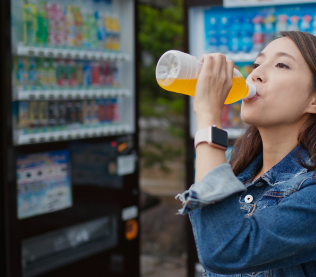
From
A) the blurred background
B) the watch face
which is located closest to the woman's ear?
the watch face

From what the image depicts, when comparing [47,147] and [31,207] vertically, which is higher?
[47,147]

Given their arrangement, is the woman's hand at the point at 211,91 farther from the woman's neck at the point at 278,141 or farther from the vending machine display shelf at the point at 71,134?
the vending machine display shelf at the point at 71,134

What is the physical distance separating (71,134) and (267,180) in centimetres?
206

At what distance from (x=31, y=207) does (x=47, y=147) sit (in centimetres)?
45

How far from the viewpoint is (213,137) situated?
3.48 feet

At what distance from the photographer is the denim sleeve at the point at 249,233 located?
98 centimetres

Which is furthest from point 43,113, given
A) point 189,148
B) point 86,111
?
point 189,148

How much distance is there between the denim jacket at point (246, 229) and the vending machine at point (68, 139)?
184 cm

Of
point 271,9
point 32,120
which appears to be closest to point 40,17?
point 32,120

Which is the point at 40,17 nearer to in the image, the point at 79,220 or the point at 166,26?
the point at 79,220

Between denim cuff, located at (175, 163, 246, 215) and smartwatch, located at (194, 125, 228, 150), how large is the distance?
0.06 meters

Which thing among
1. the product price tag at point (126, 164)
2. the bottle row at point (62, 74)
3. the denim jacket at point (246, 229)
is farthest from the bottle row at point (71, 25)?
the denim jacket at point (246, 229)

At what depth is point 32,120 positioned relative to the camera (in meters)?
2.97

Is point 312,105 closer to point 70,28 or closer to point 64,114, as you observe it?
point 64,114
